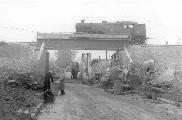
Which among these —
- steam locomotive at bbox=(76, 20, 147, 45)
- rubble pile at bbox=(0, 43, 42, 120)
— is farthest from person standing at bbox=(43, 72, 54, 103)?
steam locomotive at bbox=(76, 20, 147, 45)

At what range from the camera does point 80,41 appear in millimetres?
56156

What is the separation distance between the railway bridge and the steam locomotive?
201 cm

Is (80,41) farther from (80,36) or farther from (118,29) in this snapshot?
(118,29)

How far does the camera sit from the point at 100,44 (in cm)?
5606

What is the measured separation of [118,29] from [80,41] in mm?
6681

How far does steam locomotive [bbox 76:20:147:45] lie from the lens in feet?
189

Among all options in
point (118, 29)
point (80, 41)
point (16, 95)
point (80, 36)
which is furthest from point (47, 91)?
point (118, 29)

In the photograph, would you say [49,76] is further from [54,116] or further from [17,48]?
[17,48]

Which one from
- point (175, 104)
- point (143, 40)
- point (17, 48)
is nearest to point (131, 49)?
point (143, 40)

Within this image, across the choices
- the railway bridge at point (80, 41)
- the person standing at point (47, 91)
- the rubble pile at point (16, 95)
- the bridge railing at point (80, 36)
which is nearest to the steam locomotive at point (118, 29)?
the bridge railing at point (80, 36)

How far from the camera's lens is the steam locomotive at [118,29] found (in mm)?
57719

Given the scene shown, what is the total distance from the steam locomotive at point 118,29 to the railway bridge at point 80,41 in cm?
201

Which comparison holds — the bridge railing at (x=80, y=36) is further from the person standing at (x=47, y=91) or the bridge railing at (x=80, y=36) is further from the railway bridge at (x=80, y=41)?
the person standing at (x=47, y=91)

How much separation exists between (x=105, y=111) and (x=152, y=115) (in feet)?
7.43
